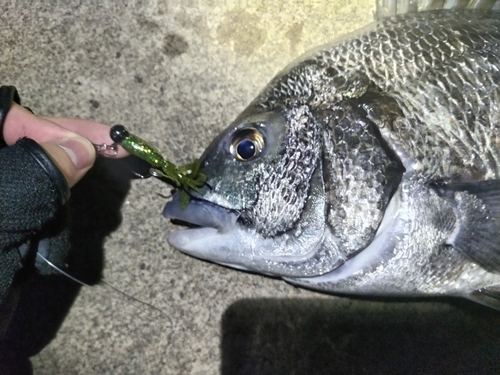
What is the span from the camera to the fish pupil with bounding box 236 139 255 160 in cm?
127

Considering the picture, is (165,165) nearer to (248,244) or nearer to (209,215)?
(209,215)

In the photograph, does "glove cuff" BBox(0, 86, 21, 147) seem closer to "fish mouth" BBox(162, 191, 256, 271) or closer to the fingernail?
the fingernail

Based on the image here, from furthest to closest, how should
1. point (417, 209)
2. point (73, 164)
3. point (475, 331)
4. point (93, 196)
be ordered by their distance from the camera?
point (475, 331), point (93, 196), point (417, 209), point (73, 164)

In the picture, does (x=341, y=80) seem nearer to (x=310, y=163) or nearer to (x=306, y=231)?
(x=310, y=163)

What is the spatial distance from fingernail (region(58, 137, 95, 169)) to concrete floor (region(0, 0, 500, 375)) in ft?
1.17

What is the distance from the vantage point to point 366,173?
125cm

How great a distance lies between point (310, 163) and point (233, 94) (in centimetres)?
57

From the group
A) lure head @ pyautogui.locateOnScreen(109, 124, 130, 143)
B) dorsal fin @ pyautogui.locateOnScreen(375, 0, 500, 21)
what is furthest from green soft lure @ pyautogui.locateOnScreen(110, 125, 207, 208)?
dorsal fin @ pyautogui.locateOnScreen(375, 0, 500, 21)

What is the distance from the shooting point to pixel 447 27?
4.68ft

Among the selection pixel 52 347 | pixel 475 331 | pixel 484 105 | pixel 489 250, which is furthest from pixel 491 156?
pixel 52 347

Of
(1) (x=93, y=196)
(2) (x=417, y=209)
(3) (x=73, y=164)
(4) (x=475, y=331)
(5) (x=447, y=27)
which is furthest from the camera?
(4) (x=475, y=331)

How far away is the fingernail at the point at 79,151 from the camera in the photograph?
1.18 meters

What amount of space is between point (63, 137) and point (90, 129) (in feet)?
0.63

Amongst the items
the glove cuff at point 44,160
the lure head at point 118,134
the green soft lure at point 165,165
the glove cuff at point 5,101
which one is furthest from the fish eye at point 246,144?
the glove cuff at point 5,101
